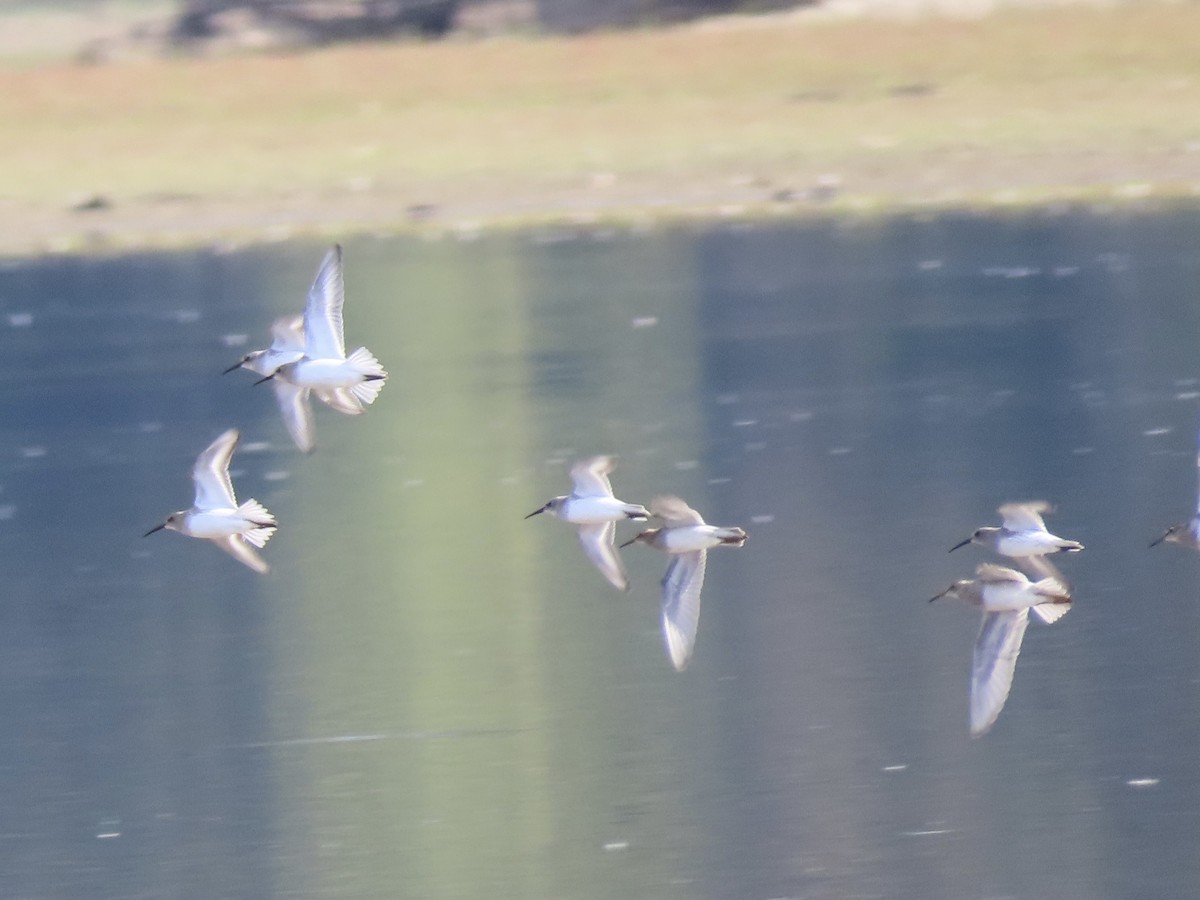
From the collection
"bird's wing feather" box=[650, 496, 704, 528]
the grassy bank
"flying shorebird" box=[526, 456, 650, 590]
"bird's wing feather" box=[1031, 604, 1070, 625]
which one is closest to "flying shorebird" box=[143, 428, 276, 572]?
"flying shorebird" box=[526, 456, 650, 590]

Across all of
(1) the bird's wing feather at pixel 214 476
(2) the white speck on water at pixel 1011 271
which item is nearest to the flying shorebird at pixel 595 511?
(1) the bird's wing feather at pixel 214 476

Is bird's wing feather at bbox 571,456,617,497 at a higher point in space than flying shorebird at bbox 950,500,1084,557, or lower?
higher

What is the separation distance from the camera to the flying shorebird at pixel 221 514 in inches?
321

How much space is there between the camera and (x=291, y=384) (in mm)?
8312

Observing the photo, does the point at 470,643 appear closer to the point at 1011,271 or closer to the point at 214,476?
the point at 214,476

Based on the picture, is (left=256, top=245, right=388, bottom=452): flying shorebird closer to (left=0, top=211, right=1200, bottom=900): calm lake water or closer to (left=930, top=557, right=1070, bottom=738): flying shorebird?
(left=0, top=211, right=1200, bottom=900): calm lake water

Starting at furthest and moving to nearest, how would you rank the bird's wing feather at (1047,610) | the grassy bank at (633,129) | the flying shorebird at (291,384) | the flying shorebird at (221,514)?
the grassy bank at (633,129) → the flying shorebird at (291,384) → the flying shorebird at (221,514) → the bird's wing feather at (1047,610)

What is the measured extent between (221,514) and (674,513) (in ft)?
4.70

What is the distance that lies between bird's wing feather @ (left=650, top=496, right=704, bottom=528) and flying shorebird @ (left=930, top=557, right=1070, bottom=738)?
0.89m

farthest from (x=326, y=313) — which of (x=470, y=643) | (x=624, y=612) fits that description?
(x=624, y=612)

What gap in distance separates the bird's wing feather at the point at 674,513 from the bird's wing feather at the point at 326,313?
1.10 m

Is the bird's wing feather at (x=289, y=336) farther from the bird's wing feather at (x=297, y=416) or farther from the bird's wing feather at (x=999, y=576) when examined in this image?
the bird's wing feather at (x=999, y=576)

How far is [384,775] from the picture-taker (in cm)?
780

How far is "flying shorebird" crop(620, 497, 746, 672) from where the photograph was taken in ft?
25.6
